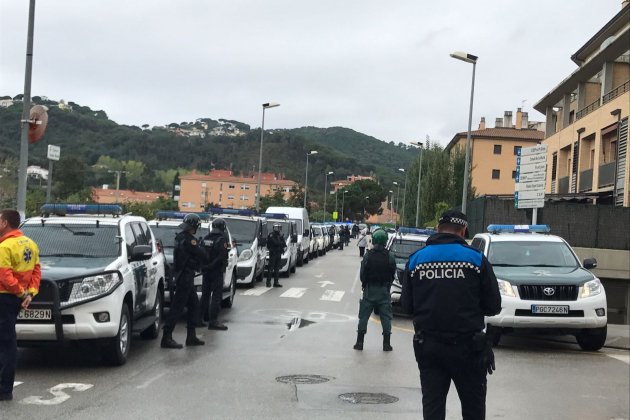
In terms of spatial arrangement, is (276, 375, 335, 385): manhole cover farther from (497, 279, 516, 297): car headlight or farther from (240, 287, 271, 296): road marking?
(240, 287, 271, 296): road marking

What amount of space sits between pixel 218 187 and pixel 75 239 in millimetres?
153439

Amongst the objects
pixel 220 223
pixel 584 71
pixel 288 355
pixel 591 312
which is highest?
pixel 584 71

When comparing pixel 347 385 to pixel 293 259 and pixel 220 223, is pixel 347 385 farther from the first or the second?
pixel 293 259

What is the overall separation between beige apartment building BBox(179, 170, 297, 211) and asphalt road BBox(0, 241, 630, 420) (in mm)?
144821

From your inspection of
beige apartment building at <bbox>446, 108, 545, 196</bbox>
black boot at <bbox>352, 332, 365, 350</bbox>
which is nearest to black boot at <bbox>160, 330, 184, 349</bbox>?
black boot at <bbox>352, 332, 365, 350</bbox>

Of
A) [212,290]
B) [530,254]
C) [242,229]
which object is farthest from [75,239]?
[242,229]

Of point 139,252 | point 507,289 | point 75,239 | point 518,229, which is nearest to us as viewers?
point 139,252

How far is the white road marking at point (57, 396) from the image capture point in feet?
23.8

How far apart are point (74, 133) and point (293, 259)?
105664 mm

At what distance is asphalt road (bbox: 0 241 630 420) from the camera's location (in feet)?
23.8

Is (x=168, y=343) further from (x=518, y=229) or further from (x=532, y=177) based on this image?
(x=532, y=177)

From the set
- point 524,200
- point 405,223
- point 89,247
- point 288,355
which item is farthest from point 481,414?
point 405,223

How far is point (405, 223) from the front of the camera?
74750mm

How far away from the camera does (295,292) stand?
2122 cm
